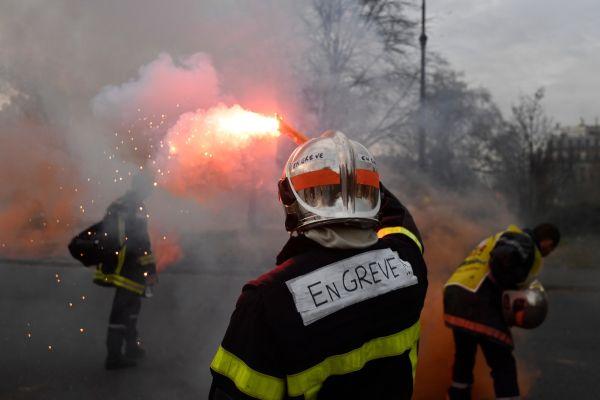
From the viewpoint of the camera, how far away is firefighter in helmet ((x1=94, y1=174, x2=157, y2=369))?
16.3 ft

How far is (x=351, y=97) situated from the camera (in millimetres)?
9281

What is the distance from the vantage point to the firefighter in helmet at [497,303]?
3.72 metres

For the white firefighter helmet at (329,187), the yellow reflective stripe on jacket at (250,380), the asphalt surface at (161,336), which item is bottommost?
the asphalt surface at (161,336)

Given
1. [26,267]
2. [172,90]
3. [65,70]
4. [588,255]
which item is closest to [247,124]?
[172,90]

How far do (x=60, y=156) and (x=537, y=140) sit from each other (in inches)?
525

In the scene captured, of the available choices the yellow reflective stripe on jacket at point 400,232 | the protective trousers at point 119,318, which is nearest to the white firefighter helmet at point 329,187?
the yellow reflective stripe on jacket at point 400,232

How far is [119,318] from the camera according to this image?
5.17 m

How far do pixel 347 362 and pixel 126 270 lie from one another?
401 cm

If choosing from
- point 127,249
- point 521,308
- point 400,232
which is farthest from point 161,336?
point 400,232

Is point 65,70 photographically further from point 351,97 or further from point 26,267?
point 26,267

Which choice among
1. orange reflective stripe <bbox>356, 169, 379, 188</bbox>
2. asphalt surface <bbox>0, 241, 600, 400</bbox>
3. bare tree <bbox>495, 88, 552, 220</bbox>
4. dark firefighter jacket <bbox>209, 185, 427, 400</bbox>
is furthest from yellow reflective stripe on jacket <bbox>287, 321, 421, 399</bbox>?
bare tree <bbox>495, 88, 552, 220</bbox>

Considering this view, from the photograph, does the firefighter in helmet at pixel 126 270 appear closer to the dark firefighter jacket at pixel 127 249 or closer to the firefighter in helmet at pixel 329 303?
the dark firefighter jacket at pixel 127 249

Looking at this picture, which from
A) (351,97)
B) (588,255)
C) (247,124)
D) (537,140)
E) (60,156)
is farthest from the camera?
(537,140)

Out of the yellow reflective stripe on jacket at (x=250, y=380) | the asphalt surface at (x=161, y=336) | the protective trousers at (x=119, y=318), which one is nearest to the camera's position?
the yellow reflective stripe on jacket at (x=250, y=380)
